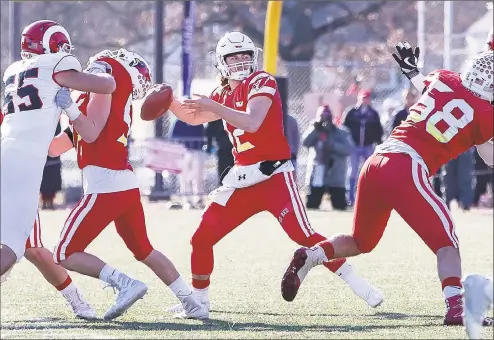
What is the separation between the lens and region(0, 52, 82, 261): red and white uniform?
6.34 meters

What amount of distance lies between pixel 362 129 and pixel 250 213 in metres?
10.2

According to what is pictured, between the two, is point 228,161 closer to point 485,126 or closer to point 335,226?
point 335,226

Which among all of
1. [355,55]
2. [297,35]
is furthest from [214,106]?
[355,55]

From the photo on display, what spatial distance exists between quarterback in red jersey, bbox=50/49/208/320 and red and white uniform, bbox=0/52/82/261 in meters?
0.37

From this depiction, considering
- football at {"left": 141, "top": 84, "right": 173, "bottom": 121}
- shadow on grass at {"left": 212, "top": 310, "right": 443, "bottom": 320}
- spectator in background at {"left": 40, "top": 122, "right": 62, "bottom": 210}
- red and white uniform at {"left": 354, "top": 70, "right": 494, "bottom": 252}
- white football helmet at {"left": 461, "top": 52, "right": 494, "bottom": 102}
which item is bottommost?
spectator in background at {"left": 40, "top": 122, "right": 62, "bottom": 210}

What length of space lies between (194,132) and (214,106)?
11.0 metres

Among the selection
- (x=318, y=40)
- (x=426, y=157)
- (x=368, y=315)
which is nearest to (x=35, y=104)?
(x=426, y=157)

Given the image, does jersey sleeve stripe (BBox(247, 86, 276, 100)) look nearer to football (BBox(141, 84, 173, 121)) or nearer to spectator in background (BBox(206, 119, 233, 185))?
football (BBox(141, 84, 173, 121))

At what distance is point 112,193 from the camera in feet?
23.3

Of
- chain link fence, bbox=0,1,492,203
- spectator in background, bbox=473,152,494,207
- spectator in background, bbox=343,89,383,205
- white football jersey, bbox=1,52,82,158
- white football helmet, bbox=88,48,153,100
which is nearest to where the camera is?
white football jersey, bbox=1,52,82,158

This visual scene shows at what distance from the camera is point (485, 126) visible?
6836 mm

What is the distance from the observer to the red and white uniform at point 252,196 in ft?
24.3

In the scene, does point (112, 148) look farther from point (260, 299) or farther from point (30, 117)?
point (260, 299)

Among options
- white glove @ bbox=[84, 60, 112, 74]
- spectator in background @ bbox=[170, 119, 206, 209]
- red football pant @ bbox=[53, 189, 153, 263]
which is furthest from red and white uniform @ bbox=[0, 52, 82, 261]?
spectator in background @ bbox=[170, 119, 206, 209]
